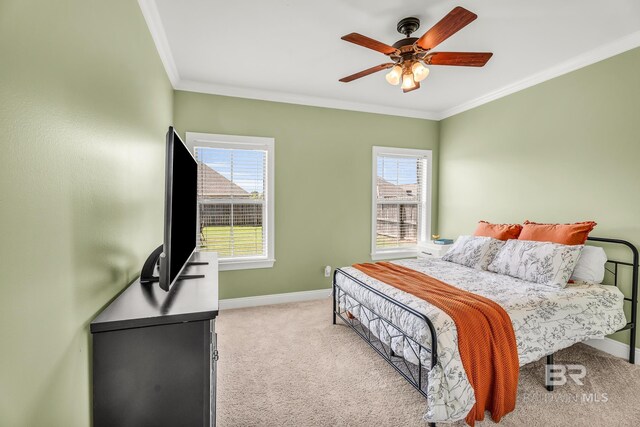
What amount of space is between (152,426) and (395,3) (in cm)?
272

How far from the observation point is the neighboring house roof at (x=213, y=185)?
3.66 m

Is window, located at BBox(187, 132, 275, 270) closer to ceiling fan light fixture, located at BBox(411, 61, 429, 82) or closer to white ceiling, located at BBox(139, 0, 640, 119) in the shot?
white ceiling, located at BBox(139, 0, 640, 119)

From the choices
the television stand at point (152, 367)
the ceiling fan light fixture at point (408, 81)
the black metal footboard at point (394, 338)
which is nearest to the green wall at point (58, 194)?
the television stand at point (152, 367)

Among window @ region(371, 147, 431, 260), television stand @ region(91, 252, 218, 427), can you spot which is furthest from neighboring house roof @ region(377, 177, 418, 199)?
television stand @ region(91, 252, 218, 427)

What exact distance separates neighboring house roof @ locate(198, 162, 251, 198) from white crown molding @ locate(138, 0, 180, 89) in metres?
1.02

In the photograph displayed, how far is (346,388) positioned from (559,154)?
3.09m

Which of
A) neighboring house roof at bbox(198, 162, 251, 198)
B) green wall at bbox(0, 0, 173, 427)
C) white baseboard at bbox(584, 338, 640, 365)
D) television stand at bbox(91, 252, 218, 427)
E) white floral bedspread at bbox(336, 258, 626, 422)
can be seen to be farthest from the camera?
neighboring house roof at bbox(198, 162, 251, 198)

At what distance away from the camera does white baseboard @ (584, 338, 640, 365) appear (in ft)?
8.54

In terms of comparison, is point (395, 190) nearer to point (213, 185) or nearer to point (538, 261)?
point (538, 261)

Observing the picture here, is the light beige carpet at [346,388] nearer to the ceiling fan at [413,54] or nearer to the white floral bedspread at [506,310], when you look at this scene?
the white floral bedspread at [506,310]

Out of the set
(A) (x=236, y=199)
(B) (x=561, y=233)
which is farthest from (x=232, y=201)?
(B) (x=561, y=233)

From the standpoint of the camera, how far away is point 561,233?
2.77 meters

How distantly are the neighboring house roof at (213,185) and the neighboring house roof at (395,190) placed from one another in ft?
6.68

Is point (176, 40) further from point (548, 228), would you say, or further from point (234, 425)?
point (548, 228)
